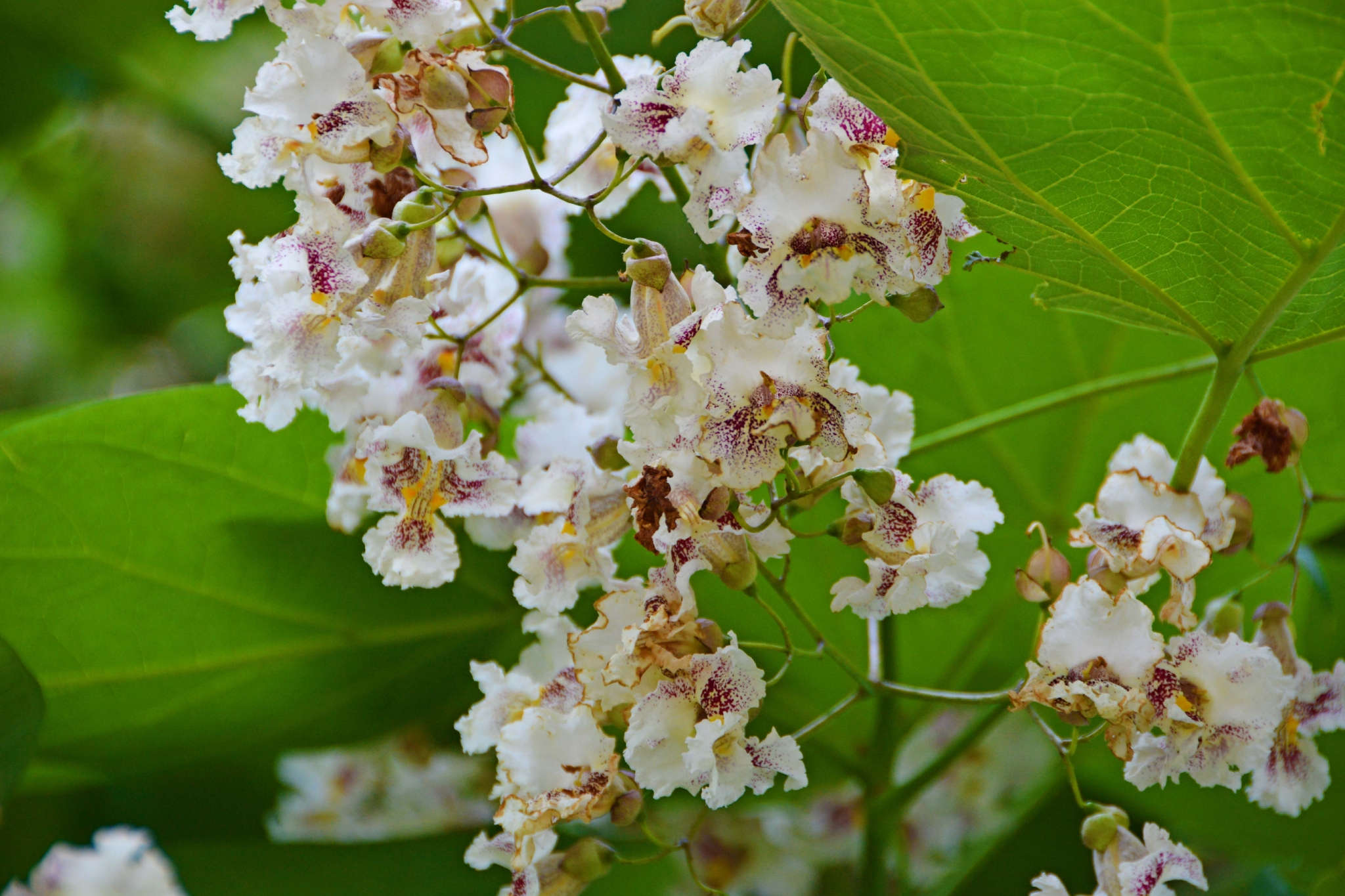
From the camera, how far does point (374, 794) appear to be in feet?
4.28

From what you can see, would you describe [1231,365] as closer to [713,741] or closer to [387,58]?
[713,741]

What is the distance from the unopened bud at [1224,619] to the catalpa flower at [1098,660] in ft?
0.34

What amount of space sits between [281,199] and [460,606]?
0.92 m

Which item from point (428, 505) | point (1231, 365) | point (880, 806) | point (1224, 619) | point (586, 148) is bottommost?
point (880, 806)

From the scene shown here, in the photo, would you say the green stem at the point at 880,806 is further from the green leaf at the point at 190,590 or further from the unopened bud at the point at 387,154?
the unopened bud at the point at 387,154

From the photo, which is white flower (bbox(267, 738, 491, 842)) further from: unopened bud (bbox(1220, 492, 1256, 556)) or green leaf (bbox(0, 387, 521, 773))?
unopened bud (bbox(1220, 492, 1256, 556))

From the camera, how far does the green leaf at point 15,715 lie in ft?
2.21

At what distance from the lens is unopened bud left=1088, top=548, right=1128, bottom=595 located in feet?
1.85

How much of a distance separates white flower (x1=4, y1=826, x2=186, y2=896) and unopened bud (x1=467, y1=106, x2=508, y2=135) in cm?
62

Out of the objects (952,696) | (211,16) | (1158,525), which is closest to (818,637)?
(952,696)

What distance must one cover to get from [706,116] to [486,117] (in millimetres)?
103

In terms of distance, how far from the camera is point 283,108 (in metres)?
0.53

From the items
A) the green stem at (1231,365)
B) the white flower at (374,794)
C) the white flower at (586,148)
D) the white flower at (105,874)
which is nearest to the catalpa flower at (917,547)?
the green stem at (1231,365)

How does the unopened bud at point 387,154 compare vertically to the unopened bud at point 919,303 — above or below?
above
